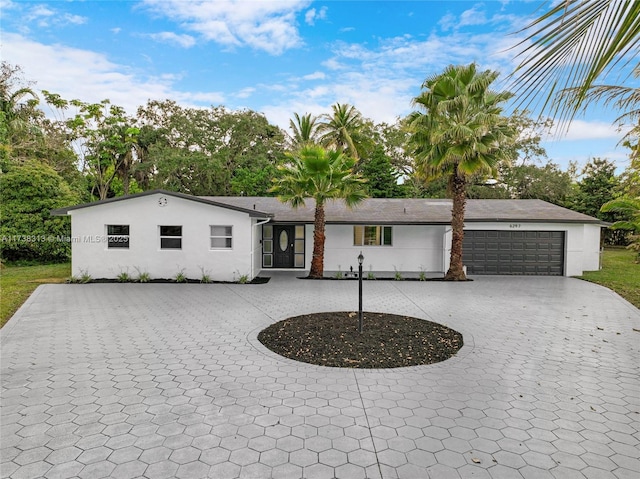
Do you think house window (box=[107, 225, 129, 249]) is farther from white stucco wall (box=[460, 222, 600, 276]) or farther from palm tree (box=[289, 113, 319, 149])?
white stucco wall (box=[460, 222, 600, 276])

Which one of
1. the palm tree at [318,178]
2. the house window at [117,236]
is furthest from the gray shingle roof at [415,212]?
the house window at [117,236]

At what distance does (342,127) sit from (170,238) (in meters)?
8.40

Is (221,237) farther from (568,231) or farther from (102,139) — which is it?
(102,139)

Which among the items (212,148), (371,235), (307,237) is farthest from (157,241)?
(212,148)

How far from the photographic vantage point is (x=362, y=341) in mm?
6688

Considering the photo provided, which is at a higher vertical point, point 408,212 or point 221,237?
point 408,212

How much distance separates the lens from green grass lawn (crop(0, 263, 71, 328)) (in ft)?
30.7

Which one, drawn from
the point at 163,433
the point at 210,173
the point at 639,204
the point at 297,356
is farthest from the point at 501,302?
the point at 210,173

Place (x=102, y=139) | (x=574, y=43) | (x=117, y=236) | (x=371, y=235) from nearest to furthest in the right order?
(x=574, y=43), (x=117, y=236), (x=371, y=235), (x=102, y=139)

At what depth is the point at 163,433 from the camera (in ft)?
12.6

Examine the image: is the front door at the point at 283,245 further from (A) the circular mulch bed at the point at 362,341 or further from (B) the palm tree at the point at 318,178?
(A) the circular mulch bed at the point at 362,341

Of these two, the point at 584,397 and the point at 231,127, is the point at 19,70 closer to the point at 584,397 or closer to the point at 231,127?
the point at 231,127

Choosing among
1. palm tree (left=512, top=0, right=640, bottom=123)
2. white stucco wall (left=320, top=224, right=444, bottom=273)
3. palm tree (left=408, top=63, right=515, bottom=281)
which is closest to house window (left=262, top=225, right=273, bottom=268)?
white stucco wall (left=320, top=224, right=444, bottom=273)

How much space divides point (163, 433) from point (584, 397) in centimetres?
494
